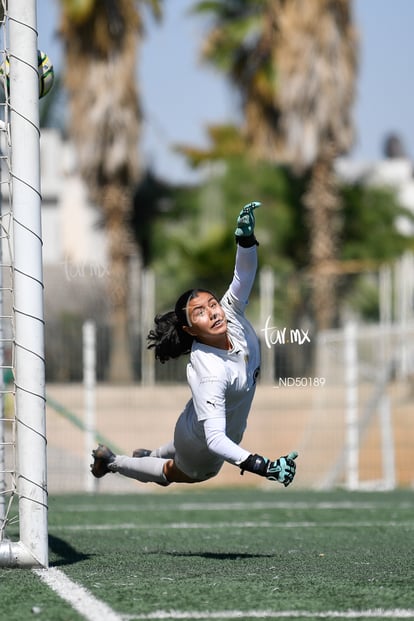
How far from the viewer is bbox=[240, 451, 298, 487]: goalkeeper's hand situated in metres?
6.58

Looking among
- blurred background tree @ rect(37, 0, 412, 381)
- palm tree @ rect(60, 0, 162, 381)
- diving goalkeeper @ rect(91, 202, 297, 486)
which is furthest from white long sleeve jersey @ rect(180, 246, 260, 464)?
palm tree @ rect(60, 0, 162, 381)

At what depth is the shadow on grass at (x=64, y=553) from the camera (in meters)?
7.51

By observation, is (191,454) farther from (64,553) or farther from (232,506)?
(232,506)

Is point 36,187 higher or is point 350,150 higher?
point 350,150

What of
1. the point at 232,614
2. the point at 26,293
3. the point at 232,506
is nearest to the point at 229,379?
the point at 26,293

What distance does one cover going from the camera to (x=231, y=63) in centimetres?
3566

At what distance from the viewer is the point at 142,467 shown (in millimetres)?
7797

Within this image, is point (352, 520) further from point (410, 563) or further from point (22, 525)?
point (22, 525)

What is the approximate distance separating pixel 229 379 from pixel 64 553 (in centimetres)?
173

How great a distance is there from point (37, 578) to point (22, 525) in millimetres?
408

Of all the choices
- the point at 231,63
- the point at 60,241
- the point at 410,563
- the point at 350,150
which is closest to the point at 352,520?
the point at 410,563

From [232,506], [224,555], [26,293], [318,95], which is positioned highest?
[318,95]

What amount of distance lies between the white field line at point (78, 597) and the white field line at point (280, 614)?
11 cm

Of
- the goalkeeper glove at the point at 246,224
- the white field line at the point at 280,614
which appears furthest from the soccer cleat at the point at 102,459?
the white field line at the point at 280,614
